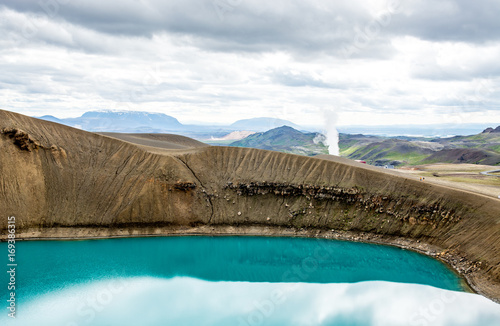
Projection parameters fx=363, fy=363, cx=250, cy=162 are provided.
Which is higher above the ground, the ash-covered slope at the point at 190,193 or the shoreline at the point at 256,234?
the ash-covered slope at the point at 190,193

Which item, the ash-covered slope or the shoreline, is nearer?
the shoreline

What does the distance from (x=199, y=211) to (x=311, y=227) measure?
765 inches

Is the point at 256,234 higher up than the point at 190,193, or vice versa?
the point at 190,193

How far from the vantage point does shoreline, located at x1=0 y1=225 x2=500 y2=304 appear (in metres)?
50.4

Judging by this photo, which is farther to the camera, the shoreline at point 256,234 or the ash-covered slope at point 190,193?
the ash-covered slope at point 190,193

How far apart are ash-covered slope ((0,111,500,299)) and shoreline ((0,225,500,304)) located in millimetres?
396

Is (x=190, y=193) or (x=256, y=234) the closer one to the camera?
(x=256, y=234)

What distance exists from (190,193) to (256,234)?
1391 centimetres

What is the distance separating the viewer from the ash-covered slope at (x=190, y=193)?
5738 centimetres

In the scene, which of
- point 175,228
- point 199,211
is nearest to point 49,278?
point 175,228

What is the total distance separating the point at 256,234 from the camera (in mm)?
61281

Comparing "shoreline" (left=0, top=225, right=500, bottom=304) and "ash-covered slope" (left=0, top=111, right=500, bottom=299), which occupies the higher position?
"ash-covered slope" (left=0, top=111, right=500, bottom=299)

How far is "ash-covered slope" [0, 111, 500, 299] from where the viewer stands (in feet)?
188

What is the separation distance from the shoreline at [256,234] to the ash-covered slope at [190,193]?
0.40 metres
